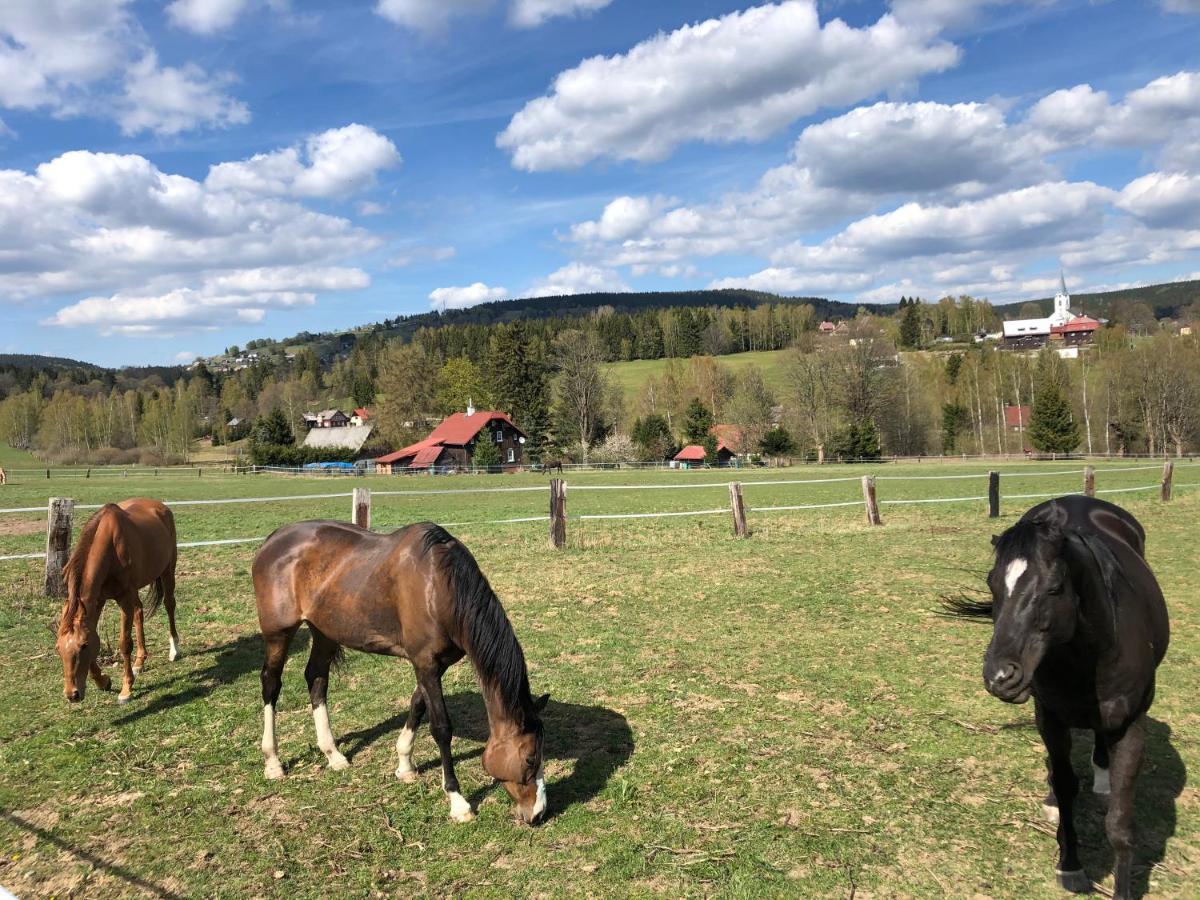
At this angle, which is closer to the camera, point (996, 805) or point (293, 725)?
point (996, 805)

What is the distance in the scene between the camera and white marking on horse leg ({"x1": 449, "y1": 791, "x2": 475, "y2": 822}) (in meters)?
4.25

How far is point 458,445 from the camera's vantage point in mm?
66750

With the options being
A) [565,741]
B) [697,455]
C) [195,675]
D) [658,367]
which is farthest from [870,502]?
[658,367]

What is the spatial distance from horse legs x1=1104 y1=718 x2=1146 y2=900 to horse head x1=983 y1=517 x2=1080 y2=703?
68 cm

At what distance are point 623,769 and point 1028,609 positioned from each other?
9.52 feet

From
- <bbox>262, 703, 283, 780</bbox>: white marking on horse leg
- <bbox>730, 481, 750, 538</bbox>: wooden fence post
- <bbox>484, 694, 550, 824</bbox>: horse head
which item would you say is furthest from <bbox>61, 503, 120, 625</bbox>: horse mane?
<bbox>730, 481, 750, 538</bbox>: wooden fence post

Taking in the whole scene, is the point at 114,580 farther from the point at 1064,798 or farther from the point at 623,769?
the point at 1064,798

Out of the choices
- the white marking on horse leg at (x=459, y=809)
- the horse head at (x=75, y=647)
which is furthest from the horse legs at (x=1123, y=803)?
the horse head at (x=75, y=647)

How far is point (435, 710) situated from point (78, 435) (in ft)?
439

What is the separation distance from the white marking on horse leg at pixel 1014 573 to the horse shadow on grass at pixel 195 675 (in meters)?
6.63

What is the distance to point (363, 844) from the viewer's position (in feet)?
13.1

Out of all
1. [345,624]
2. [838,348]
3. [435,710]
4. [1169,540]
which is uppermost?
[838,348]

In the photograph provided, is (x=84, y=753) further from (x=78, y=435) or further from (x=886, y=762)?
(x=78, y=435)

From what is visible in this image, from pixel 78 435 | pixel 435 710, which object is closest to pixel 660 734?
pixel 435 710
